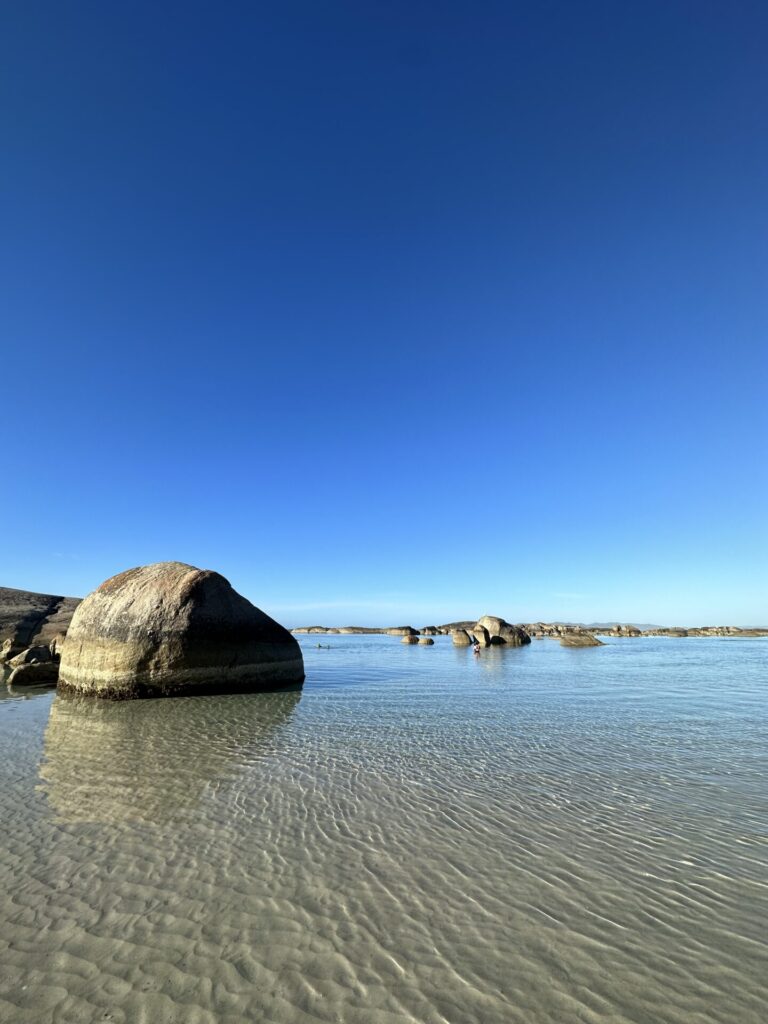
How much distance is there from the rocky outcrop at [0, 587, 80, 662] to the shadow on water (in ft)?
42.6

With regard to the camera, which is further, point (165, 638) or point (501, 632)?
point (501, 632)

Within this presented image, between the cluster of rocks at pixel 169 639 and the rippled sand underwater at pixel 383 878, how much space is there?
196 inches

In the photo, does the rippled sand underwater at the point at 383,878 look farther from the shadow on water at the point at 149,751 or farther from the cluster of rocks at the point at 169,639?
the cluster of rocks at the point at 169,639

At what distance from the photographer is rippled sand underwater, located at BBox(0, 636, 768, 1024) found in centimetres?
331

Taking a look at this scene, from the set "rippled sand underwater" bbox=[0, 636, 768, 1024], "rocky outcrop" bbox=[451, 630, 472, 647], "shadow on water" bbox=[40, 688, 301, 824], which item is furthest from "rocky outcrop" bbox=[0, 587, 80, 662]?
"rocky outcrop" bbox=[451, 630, 472, 647]

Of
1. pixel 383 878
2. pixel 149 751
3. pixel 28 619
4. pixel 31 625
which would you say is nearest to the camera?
pixel 383 878

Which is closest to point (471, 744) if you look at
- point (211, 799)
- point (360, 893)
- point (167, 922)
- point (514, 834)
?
point (514, 834)

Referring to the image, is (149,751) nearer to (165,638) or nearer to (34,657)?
(165,638)

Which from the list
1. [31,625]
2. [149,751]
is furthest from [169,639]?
[31,625]

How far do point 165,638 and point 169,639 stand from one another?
12 cm

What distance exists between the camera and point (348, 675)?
23.8 metres

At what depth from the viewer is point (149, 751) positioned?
368 inches

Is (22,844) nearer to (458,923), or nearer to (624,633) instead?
(458,923)

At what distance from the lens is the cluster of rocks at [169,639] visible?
15281mm
